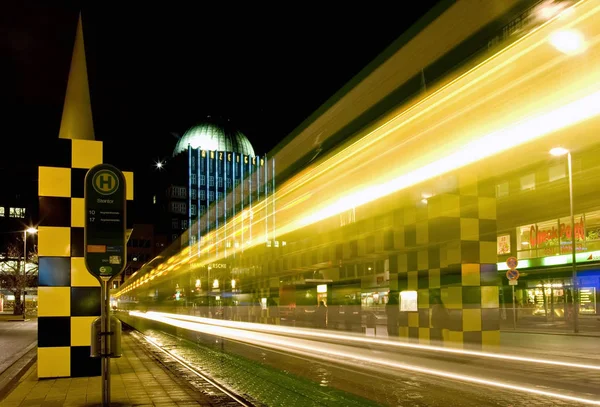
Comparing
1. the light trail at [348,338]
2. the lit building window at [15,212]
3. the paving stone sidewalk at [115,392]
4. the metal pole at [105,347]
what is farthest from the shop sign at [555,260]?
the lit building window at [15,212]

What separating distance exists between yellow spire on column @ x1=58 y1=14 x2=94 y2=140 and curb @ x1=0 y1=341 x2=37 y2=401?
13.4 ft

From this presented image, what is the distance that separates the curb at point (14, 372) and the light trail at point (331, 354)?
21.0 ft

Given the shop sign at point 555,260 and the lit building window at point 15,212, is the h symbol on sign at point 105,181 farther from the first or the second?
the lit building window at point 15,212

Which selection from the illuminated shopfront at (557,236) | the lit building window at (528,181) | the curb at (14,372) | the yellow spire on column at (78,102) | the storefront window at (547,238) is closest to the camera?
the curb at (14,372)

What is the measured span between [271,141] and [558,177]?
51.9 ft

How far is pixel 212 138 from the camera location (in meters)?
146

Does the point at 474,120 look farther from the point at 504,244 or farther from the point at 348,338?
the point at 504,244

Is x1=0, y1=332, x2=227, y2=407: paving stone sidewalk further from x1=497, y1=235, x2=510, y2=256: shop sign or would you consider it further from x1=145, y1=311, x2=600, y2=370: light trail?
x1=497, y1=235, x2=510, y2=256: shop sign

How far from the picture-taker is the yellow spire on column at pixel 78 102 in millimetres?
10695

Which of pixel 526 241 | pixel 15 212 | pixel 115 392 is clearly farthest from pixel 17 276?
pixel 15 212

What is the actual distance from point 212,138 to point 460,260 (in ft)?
451

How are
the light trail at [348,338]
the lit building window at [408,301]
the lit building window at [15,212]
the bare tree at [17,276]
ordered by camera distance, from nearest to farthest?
the light trail at [348,338], the lit building window at [408,301], the bare tree at [17,276], the lit building window at [15,212]

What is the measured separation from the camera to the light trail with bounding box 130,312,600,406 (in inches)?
371

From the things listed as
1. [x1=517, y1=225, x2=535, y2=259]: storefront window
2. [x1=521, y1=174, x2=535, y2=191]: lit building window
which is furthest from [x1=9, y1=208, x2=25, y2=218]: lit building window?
[x1=521, y1=174, x2=535, y2=191]: lit building window
